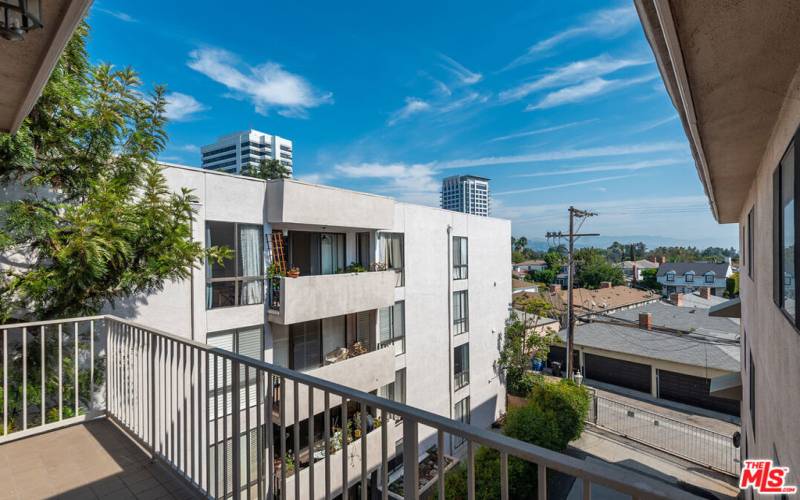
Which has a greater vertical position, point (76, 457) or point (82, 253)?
point (82, 253)

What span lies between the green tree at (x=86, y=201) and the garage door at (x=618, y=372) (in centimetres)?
1767

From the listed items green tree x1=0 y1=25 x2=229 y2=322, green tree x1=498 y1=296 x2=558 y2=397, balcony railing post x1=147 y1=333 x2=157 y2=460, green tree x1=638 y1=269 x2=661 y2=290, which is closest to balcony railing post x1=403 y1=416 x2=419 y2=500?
balcony railing post x1=147 y1=333 x2=157 y2=460

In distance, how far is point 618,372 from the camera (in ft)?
54.1

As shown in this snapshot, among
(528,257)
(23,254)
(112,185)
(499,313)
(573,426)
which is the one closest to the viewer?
(112,185)

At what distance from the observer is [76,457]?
8.97 ft

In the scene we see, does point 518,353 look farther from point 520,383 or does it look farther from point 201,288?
point 201,288

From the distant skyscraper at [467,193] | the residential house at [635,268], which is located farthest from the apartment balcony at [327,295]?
the distant skyscraper at [467,193]

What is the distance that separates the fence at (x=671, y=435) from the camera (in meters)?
10.6

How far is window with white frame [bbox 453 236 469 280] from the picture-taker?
12.8 metres

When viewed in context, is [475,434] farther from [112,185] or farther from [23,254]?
[23,254]

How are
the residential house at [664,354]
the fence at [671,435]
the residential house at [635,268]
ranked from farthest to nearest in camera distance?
the residential house at [635,268]
the residential house at [664,354]
the fence at [671,435]

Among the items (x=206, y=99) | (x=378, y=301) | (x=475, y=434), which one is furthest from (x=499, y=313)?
(x=206, y=99)

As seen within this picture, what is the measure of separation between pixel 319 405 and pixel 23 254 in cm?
496

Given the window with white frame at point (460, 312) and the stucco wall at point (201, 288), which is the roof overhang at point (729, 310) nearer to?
the window with white frame at point (460, 312)
